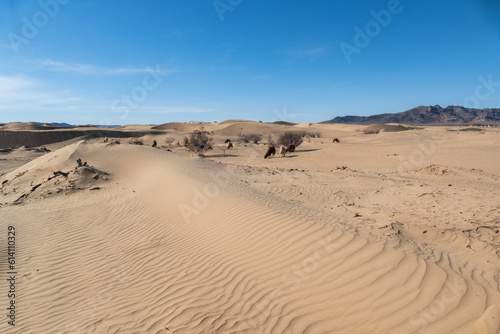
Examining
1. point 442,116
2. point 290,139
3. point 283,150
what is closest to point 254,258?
point 283,150

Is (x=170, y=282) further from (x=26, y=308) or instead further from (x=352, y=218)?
(x=352, y=218)

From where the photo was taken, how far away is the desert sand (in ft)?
9.99

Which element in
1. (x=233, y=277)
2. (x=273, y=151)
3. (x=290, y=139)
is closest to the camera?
(x=233, y=277)

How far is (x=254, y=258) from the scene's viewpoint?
14.7ft

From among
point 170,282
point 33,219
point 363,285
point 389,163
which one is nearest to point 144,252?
point 170,282

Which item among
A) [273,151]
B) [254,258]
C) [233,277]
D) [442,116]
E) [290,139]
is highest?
[442,116]

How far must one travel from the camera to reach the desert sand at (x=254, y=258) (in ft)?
9.99

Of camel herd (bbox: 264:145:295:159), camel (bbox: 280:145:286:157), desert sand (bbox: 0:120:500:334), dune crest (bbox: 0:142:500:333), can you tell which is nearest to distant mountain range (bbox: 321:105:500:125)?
camel herd (bbox: 264:145:295:159)

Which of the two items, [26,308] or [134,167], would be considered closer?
[26,308]

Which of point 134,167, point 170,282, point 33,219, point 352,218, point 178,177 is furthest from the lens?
point 134,167

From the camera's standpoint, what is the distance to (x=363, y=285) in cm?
327

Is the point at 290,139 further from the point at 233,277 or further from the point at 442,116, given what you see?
the point at 442,116

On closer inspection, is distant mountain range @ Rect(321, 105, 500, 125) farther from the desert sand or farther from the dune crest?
the dune crest

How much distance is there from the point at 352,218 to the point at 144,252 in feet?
14.4
